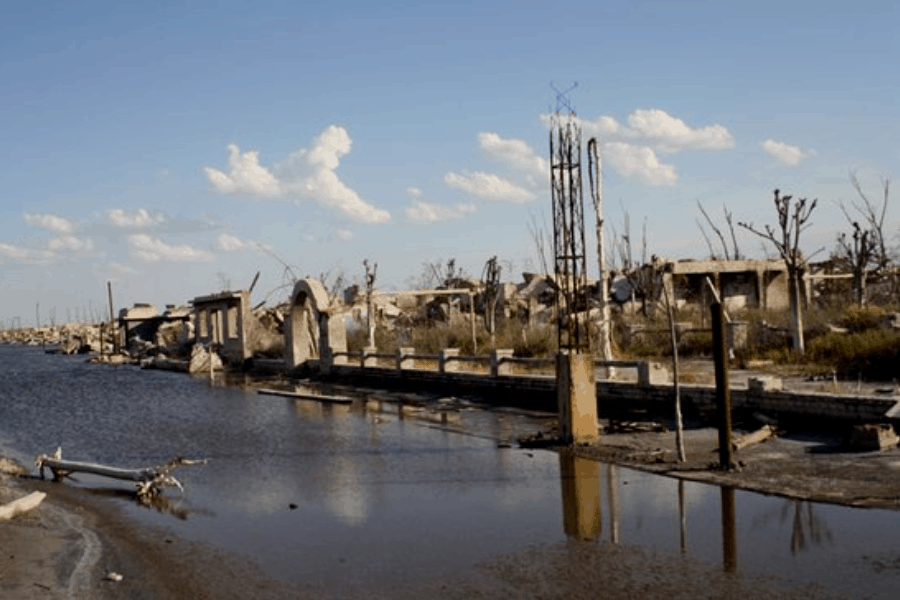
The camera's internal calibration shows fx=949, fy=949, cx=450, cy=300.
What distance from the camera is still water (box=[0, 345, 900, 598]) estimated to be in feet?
31.8

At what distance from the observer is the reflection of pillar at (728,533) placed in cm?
928

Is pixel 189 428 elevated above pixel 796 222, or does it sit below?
below

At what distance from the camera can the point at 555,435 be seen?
17.2 metres

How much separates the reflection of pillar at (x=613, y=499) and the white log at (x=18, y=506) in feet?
25.8

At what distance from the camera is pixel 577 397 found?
52.9 ft

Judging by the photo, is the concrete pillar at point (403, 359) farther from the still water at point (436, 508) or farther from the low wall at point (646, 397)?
the still water at point (436, 508)

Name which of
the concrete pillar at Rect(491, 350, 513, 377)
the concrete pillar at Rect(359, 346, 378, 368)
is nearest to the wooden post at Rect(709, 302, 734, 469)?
the concrete pillar at Rect(491, 350, 513, 377)

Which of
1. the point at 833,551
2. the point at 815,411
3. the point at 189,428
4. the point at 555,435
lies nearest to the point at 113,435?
the point at 189,428

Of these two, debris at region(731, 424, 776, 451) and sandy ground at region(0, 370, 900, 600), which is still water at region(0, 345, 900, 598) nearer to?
sandy ground at region(0, 370, 900, 600)

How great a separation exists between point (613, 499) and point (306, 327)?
2940cm

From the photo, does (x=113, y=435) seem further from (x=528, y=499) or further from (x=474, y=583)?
(x=474, y=583)

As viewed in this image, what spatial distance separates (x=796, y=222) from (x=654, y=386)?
29.9 ft

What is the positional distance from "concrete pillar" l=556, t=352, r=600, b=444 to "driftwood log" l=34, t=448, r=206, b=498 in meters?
6.07

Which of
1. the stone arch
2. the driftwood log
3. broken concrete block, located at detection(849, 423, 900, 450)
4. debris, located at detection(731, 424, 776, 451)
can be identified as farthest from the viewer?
the stone arch
